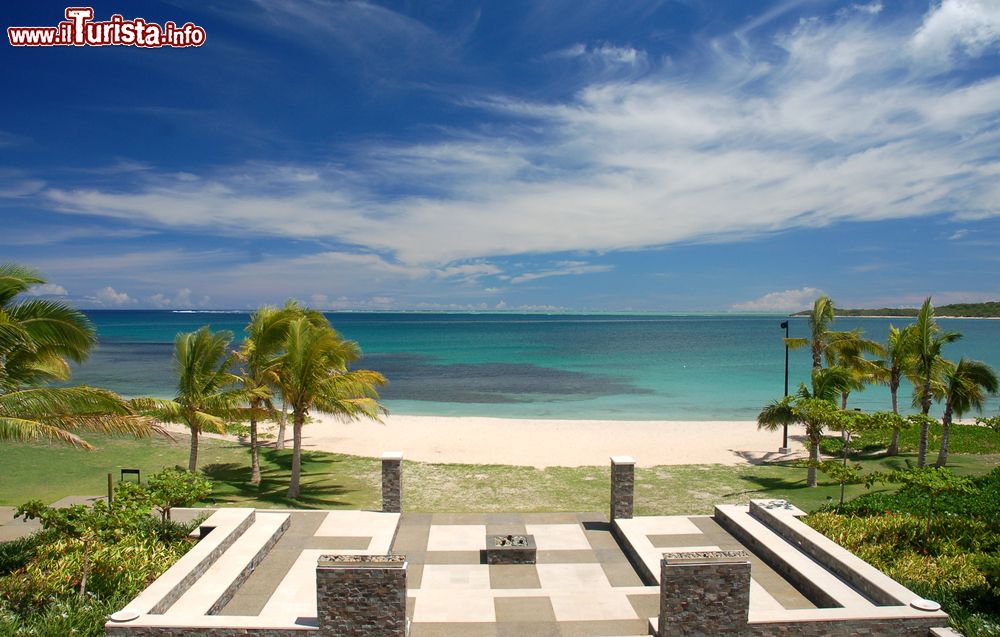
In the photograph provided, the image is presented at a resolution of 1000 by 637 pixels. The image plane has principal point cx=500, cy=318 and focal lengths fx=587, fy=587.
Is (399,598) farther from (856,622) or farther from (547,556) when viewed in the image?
(856,622)

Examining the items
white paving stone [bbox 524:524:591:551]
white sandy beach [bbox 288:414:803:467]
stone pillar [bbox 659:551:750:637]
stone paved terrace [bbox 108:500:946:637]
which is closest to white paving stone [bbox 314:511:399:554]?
stone paved terrace [bbox 108:500:946:637]

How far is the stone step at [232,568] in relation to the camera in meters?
8.60

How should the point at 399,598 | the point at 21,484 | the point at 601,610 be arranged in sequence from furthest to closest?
the point at 21,484
the point at 601,610
the point at 399,598

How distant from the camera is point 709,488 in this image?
1742cm

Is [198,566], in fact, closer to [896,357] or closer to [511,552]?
[511,552]

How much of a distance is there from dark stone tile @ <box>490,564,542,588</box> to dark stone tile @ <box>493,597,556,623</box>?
53 cm

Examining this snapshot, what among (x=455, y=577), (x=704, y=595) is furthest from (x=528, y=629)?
(x=704, y=595)

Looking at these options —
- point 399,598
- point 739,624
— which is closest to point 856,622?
point 739,624

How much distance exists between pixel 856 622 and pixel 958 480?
4.53 meters

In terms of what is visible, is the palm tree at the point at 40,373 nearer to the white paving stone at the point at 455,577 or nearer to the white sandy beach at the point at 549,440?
the white paving stone at the point at 455,577

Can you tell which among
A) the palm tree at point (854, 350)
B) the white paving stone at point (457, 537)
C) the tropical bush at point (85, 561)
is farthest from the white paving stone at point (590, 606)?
the palm tree at point (854, 350)

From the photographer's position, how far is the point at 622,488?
12.4 metres

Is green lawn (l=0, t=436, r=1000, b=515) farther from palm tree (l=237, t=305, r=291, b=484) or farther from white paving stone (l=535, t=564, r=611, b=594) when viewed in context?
white paving stone (l=535, t=564, r=611, b=594)

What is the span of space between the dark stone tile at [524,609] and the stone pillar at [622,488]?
144 inches
